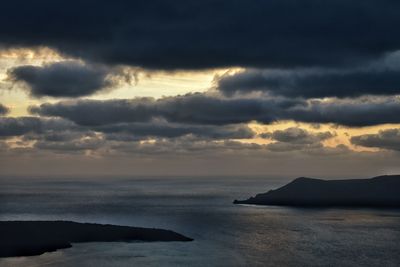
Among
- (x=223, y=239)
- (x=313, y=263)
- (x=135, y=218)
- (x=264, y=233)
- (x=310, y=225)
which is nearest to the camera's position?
(x=313, y=263)

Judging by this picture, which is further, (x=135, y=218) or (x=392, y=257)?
(x=135, y=218)

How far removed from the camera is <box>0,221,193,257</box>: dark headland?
368 feet

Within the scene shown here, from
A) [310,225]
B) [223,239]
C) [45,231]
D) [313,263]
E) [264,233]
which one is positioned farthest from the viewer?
[310,225]

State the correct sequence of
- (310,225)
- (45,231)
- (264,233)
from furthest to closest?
(310,225) < (264,233) < (45,231)

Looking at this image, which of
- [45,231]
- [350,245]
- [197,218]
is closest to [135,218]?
[197,218]

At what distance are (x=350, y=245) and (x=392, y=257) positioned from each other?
16.8 m

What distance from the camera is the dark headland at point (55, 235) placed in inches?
4419

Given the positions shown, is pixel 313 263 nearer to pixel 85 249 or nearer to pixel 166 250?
pixel 166 250

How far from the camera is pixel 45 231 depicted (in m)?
125

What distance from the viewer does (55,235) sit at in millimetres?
123375

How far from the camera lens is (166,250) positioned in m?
114

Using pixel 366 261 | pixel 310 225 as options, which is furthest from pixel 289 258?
pixel 310 225

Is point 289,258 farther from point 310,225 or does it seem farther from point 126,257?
point 310,225

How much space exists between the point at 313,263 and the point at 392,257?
18.7 meters
